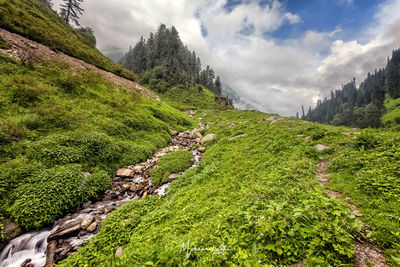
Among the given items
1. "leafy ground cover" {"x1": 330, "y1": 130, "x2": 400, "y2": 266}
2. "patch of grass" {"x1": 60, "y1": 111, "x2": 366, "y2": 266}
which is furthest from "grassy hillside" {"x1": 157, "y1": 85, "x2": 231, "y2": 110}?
"leafy ground cover" {"x1": 330, "y1": 130, "x2": 400, "y2": 266}

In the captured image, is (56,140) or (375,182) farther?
(56,140)

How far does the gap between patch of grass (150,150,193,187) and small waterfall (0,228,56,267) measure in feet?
19.5

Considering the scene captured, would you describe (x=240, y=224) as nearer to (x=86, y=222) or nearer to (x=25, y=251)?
(x=86, y=222)

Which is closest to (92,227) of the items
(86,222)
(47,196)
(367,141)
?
(86,222)

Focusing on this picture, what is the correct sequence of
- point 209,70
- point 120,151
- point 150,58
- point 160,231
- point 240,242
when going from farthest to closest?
1. point 209,70
2. point 150,58
3. point 120,151
4. point 160,231
5. point 240,242

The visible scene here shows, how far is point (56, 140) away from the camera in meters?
10.1

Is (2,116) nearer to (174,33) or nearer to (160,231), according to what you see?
(160,231)

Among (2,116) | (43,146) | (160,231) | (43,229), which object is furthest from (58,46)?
(160,231)

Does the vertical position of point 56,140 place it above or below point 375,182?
above

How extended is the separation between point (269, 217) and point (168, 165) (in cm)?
1023

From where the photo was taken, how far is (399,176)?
4.73m

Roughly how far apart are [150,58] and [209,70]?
162 ft

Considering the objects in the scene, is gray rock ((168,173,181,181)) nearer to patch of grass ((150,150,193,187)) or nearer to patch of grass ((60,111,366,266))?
patch of grass ((150,150,193,187))

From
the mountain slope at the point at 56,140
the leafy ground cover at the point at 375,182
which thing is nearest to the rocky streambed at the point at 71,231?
the mountain slope at the point at 56,140
